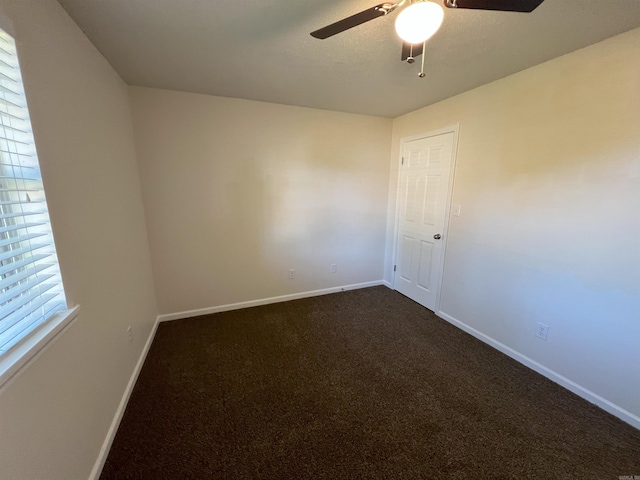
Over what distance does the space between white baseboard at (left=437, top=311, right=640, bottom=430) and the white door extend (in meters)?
0.58

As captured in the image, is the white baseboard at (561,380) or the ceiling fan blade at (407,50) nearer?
the ceiling fan blade at (407,50)

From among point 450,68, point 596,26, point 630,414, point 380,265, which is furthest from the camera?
point 380,265

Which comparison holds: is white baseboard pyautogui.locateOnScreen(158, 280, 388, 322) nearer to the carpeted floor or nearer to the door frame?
the carpeted floor

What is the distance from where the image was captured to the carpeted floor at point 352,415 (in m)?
1.33

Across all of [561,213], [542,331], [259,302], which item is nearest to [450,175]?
[561,213]

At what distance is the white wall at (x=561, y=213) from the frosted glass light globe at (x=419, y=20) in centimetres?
140

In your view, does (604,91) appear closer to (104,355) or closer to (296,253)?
(296,253)

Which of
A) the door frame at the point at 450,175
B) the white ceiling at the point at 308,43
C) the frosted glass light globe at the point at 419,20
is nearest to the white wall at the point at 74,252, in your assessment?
the white ceiling at the point at 308,43

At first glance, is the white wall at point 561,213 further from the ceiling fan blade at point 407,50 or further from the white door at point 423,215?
the ceiling fan blade at point 407,50

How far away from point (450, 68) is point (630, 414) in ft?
8.54

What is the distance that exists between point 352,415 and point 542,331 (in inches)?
64.3

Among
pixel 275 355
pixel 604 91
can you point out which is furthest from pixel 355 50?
pixel 275 355

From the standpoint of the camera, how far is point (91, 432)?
126 cm

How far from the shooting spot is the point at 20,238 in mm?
939
